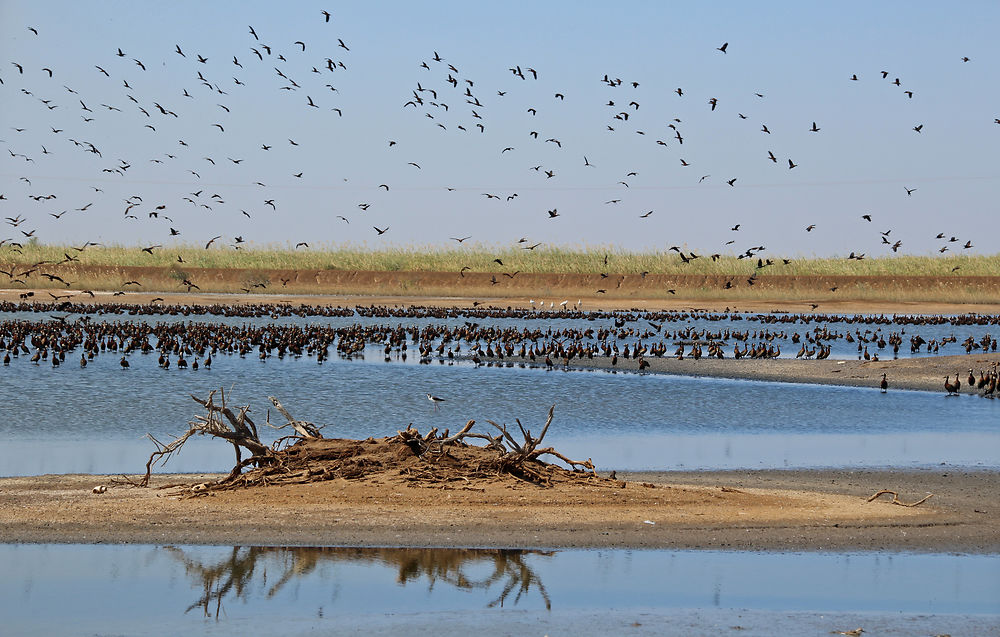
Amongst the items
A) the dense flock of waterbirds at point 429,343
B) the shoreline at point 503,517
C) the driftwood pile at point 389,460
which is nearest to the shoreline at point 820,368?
the dense flock of waterbirds at point 429,343

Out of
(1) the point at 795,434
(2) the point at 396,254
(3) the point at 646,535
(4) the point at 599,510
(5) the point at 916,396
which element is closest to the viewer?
(3) the point at 646,535

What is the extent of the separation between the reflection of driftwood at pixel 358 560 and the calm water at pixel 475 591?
18 mm

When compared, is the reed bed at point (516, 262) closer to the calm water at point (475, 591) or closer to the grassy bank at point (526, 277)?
the grassy bank at point (526, 277)

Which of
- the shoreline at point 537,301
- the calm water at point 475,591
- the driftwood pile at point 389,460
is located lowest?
the calm water at point 475,591

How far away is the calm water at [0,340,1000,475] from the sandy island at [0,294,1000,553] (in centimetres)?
233

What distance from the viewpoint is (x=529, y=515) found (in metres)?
12.6

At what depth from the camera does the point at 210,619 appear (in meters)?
8.91

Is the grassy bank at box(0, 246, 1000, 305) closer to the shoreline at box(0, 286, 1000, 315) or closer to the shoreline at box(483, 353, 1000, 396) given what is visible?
the shoreline at box(0, 286, 1000, 315)

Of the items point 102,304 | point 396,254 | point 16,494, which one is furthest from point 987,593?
point 396,254

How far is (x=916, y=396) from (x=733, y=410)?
558cm

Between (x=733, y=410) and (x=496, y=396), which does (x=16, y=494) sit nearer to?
(x=496, y=396)

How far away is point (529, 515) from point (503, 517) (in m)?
0.31

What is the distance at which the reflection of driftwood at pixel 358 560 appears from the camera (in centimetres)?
973

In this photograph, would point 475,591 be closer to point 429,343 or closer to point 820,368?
point 820,368
